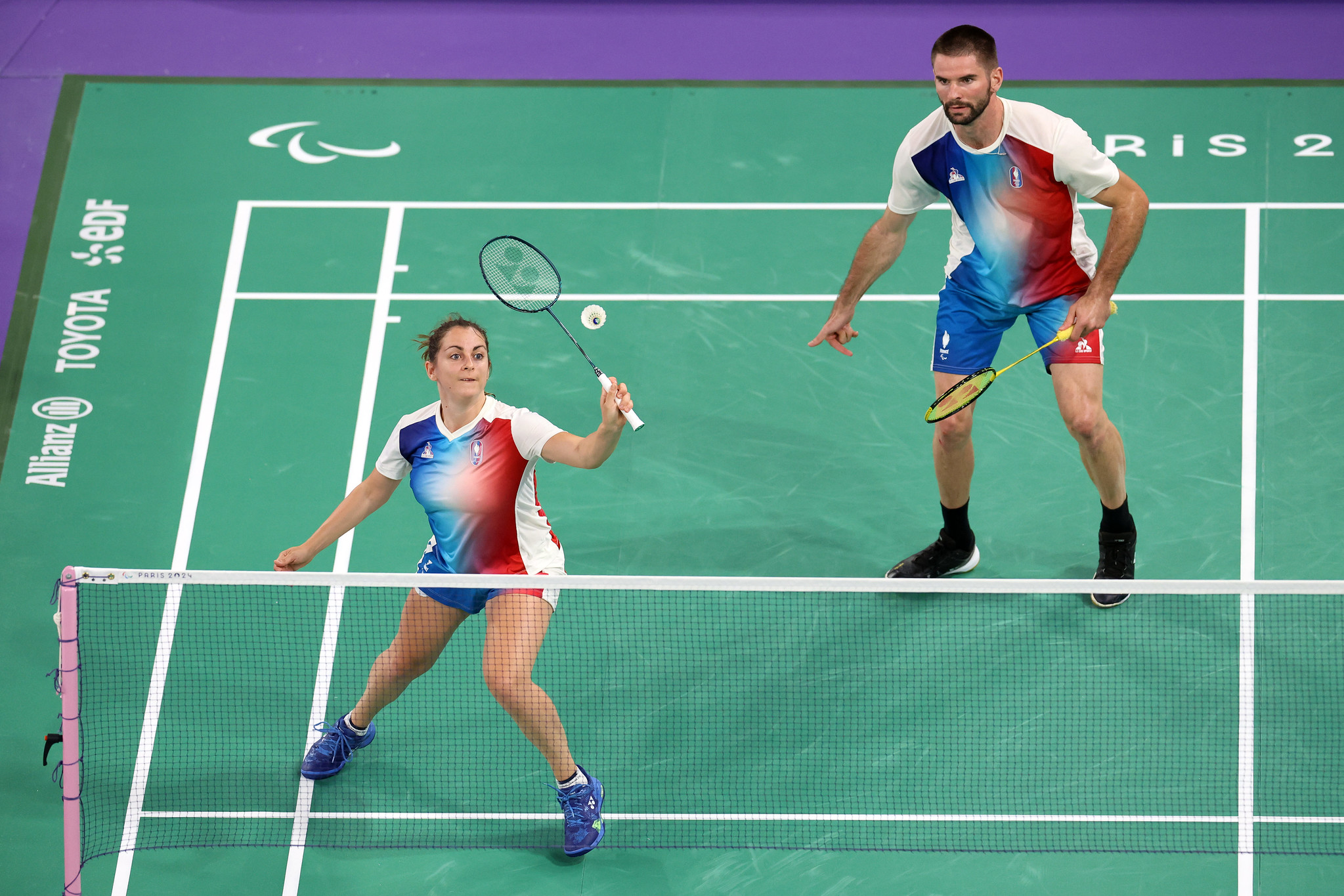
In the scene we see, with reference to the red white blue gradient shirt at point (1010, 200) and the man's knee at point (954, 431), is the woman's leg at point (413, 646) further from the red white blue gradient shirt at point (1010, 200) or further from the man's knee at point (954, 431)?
the red white blue gradient shirt at point (1010, 200)

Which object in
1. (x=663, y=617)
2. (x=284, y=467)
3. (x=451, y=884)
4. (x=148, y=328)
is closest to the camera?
(x=451, y=884)

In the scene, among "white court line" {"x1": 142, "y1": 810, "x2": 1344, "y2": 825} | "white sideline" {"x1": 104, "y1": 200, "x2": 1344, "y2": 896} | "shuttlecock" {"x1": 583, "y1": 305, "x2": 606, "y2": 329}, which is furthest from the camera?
"white court line" {"x1": 142, "y1": 810, "x2": 1344, "y2": 825}

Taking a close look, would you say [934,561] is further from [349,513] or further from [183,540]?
[183,540]

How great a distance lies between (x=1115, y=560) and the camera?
7.70 metres

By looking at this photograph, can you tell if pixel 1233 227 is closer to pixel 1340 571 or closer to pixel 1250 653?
pixel 1340 571

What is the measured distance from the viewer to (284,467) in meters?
8.67

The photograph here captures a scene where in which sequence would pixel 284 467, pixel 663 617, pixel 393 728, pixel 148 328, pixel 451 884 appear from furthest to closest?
pixel 148 328 < pixel 284 467 < pixel 663 617 < pixel 393 728 < pixel 451 884

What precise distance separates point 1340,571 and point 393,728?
478 cm

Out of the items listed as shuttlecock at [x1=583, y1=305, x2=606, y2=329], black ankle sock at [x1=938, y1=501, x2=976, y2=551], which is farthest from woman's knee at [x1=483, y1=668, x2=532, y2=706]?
black ankle sock at [x1=938, y1=501, x2=976, y2=551]

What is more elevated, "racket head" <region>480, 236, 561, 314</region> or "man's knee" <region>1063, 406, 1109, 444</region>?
"racket head" <region>480, 236, 561, 314</region>

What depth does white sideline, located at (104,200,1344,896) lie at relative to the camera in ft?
20.3

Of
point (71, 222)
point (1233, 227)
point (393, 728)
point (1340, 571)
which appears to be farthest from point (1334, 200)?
point (71, 222)

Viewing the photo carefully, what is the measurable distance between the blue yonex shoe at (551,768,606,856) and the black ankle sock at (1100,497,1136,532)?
2817 millimetres

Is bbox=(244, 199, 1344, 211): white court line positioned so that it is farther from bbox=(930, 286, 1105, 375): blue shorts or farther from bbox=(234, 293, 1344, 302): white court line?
bbox=(930, 286, 1105, 375): blue shorts
